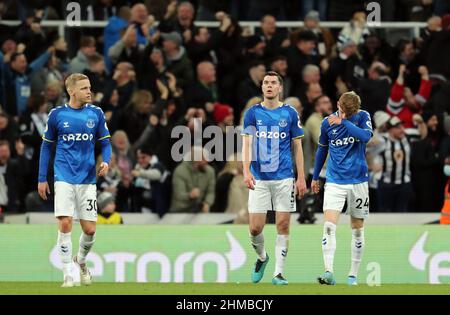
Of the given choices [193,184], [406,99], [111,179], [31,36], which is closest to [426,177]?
[406,99]

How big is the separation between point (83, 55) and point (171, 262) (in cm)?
536

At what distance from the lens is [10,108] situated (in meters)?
21.6

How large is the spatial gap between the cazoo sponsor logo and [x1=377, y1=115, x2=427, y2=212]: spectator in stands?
3.84 metres

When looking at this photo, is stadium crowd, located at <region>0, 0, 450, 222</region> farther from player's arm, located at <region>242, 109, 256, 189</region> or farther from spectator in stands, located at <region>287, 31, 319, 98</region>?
player's arm, located at <region>242, 109, 256, 189</region>

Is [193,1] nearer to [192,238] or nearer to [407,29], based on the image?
[407,29]

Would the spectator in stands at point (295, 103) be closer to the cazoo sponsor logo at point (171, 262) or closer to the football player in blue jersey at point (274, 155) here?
the cazoo sponsor logo at point (171, 262)

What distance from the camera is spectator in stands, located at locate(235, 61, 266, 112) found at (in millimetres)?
21562

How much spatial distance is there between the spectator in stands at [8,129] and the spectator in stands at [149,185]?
2116 millimetres

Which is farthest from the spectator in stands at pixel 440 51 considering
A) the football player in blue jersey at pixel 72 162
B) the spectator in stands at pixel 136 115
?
the football player in blue jersey at pixel 72 162

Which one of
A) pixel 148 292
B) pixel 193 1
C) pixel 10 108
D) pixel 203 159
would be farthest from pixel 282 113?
pixel 193 1

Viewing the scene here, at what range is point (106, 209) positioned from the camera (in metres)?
18.7

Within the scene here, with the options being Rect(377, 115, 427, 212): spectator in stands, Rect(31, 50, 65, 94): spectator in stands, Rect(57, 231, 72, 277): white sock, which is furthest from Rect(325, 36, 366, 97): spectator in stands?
Rect(57, 231, 72, 277): white sock

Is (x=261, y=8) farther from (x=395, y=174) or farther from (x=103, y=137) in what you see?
(x=103, y=137)

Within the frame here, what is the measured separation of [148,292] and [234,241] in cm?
418
